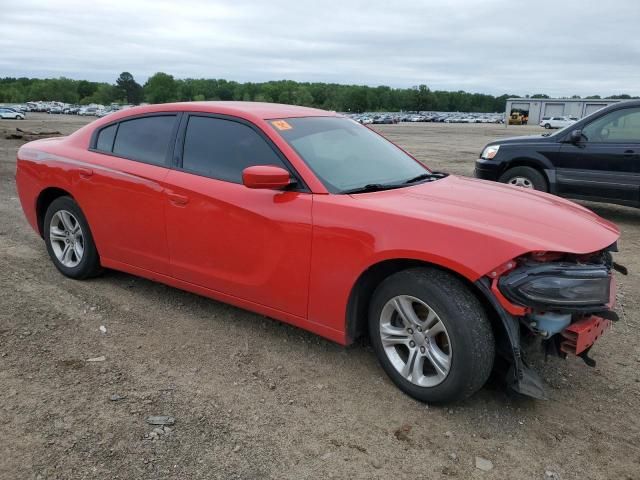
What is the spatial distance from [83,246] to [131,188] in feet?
3.25

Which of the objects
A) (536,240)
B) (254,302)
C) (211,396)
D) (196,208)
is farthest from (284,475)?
(196,208)

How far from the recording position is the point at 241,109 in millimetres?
3900

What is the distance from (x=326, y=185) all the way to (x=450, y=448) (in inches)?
64.5

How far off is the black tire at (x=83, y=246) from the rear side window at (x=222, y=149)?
1.36m

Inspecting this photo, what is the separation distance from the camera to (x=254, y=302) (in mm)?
3617

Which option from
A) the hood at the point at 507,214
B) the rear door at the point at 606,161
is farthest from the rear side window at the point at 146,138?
the rear door at the point at 606,161

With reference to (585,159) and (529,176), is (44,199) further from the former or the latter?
(585,159)

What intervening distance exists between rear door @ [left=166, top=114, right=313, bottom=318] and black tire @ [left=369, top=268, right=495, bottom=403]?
2.32ft

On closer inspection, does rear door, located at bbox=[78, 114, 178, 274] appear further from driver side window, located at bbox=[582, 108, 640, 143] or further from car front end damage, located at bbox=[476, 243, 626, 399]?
driver side window, located at bbox=[582, 108, 640, 143]

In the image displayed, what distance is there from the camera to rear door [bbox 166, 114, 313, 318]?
3365mm

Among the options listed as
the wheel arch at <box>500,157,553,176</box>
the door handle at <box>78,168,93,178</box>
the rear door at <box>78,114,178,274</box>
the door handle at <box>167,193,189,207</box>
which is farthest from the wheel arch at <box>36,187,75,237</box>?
the wheel arch at <box>500,157,553,176</box>

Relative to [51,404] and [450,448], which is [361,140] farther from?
[51,404]

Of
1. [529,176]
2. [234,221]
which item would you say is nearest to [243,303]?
[234,221]

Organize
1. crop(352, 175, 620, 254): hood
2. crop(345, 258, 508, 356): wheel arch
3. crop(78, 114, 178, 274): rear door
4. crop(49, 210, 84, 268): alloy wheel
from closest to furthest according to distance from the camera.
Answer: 1. crop(352, 175, 620, 254): hood
2. crop(345, 258, 508, 356): wheel arch
3. crop(78, 114, 178, 274): rear door
4. crop(49, 210, 84, 268): alloy wheel
